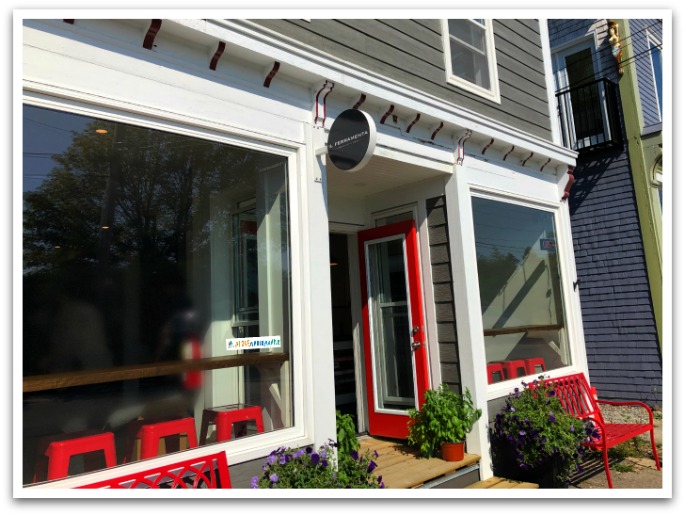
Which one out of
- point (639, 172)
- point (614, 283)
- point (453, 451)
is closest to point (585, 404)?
point (453, 451)

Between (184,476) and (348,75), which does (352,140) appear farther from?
(184,476)

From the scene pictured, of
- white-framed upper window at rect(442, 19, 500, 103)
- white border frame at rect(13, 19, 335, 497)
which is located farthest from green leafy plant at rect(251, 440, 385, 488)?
white-framed upper window at rect(442, 19, 500, 103)

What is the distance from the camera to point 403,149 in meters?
4.59

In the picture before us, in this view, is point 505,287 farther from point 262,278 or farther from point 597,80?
point 597,80

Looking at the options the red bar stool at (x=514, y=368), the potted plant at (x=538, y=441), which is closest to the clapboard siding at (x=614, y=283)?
the red bar stool at (x=514, y=368)

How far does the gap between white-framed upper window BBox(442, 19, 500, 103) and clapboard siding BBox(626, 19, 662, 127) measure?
12.3 feet

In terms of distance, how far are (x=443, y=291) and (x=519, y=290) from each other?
124cm

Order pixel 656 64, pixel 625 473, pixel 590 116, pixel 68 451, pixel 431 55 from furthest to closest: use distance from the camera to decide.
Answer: pixel 656 64 < pixel 590 116 < pixel 431 55 < pixel 625 473 < pixel 68 451

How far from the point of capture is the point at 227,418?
328 cm

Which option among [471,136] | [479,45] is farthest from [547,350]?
[479,45]

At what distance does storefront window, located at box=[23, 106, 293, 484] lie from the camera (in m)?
2.73

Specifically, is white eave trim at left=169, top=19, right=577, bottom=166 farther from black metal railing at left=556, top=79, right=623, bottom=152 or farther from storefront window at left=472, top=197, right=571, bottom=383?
black metal railing at left=556, top=79, right=623, bottom=152

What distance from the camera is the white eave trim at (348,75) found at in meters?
3.35
